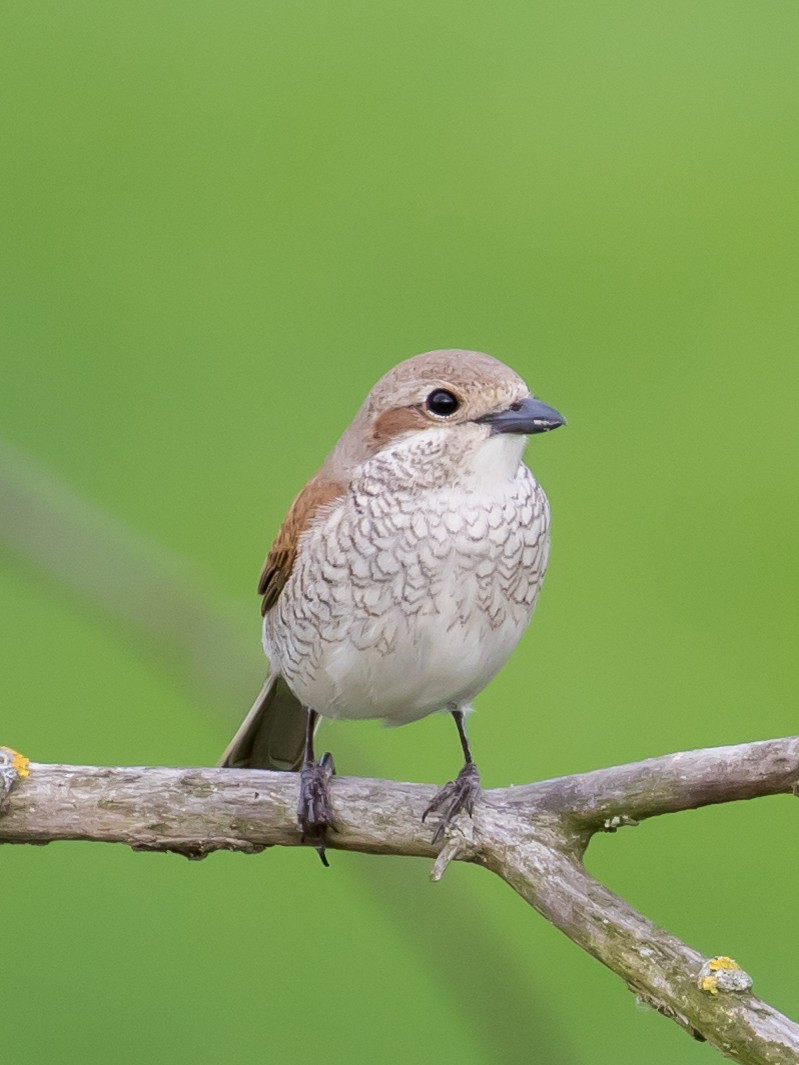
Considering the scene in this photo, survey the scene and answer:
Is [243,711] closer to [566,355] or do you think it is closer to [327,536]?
[327,536]

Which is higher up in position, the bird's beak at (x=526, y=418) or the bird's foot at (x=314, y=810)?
the bird's beak at (x=526, y=418)

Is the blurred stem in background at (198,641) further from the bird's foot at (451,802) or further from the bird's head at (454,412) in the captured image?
the bird's head at (454,412)

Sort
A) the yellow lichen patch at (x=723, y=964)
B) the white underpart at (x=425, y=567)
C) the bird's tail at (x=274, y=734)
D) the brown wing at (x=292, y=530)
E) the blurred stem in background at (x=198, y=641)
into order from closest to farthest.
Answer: the yellow lichen patch at (x=723, y=964)
the blurred stem in background at (x=198, y=641)
the white underpart at (x=425, y=567)
the brown wing at (x=292, y=530)
the bird's tail at (x=274, y=734)

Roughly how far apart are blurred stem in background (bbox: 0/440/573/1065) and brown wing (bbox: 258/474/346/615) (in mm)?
255

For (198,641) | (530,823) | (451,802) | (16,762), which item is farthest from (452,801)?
(16,762)

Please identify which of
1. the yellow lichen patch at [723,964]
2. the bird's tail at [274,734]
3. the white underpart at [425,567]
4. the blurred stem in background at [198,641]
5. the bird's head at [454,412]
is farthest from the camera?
the bird's tail at [274,734]

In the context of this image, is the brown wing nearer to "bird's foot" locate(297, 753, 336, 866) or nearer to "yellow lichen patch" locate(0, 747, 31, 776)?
"bird's foot" locate(297, 753, 336, 866)

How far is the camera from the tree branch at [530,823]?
7.66 ft

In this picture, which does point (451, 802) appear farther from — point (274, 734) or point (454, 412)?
point (274, 734)

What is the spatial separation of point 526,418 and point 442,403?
0.18 meters

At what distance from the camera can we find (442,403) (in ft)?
9.40

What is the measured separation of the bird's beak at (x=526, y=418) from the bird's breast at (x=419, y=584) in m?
0.16

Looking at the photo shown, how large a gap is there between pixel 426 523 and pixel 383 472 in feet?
0.43

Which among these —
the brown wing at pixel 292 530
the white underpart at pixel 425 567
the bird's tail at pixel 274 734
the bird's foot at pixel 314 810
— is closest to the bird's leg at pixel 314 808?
the bird's foot at pixel 314 810
